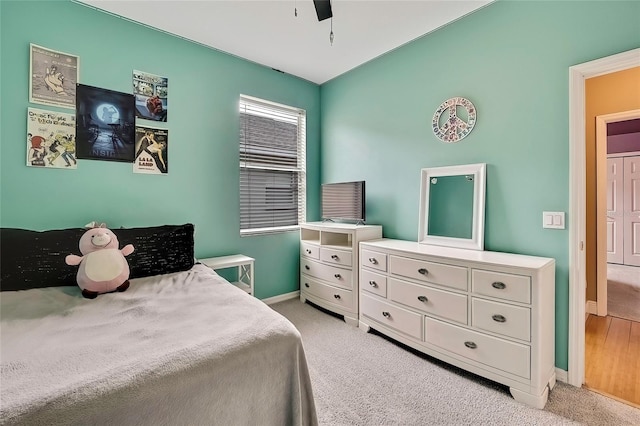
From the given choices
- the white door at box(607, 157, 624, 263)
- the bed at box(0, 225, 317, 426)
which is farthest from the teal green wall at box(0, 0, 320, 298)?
the white door at box(607, 157, 624, 263)

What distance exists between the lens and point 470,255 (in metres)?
1.92

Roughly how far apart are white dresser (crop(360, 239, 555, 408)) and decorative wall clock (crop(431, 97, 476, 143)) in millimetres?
980

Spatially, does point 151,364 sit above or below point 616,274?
above

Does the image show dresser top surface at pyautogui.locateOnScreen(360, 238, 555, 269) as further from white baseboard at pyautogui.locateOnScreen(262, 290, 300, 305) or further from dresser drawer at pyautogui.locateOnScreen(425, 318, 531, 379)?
white baseboard at pyautogui.locateOnScreen(262, 290, 300, 305)

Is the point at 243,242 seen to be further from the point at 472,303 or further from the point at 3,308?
the point at 472,303

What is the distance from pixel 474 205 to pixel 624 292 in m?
3.23

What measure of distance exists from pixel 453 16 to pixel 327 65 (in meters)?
1.31

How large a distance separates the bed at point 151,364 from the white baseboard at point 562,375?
5.92 ft

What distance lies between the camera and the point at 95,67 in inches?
82.8

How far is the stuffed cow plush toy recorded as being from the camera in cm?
158

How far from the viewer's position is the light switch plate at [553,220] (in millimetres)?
1794

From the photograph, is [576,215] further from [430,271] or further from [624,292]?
[624,292]

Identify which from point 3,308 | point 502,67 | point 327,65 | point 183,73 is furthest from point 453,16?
point 3,308

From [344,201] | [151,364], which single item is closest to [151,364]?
[151,364]
